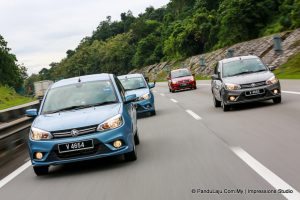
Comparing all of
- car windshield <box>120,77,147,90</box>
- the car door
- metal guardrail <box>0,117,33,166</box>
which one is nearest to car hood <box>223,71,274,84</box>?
the car door

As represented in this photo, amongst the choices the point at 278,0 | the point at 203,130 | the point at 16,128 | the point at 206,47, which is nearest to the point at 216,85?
the point at 203,130

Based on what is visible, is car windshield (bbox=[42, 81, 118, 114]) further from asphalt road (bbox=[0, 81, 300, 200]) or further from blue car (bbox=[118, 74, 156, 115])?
blue car (bbox=[118, 74, 156, 115])

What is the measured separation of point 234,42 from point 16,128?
47.4 meters

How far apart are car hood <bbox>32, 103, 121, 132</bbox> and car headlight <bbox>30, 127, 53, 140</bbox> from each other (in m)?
0.06

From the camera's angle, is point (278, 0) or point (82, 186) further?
point (278, 0)

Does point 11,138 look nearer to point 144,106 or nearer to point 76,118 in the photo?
point 76,118

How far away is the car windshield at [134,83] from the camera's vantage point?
19.6 m

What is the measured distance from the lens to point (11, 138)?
11.8 m

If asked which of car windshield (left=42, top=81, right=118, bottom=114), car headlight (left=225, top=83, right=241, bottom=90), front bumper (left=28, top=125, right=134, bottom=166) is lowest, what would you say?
car headlight (left=225, top=83, right=241, bottom=90)

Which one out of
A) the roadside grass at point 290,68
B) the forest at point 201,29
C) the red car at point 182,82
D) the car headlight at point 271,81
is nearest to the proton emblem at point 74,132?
the car headlight at point 271,81

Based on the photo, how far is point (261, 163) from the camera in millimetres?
7449

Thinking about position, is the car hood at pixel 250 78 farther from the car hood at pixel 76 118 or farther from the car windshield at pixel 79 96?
the car hood at pixel 76 118

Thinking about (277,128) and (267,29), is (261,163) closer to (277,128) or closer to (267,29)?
(277,128)

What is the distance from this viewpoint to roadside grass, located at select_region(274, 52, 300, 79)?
30.2 meters
